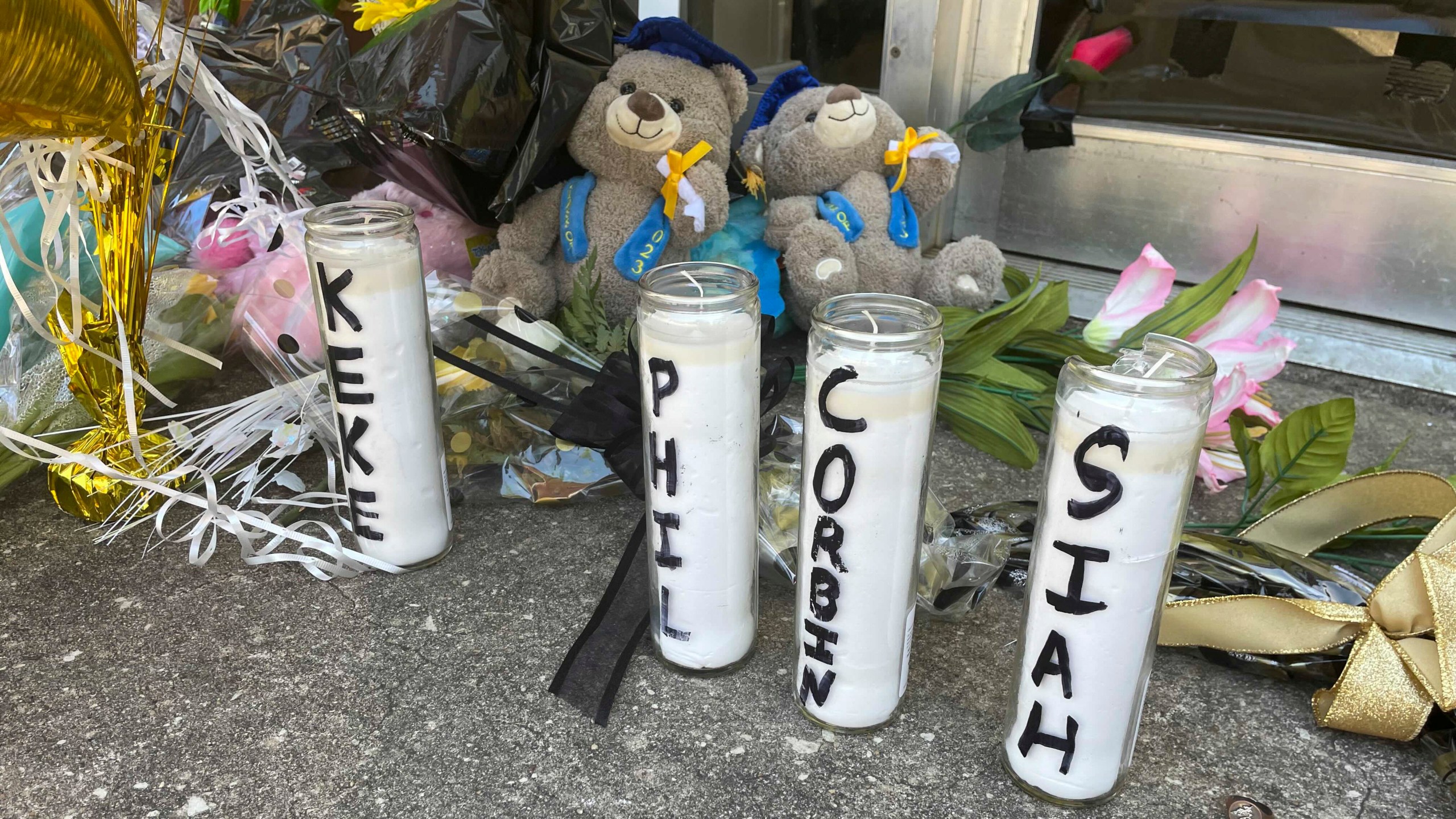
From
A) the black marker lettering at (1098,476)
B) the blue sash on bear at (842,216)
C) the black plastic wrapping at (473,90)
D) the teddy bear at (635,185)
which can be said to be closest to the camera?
the black marker lettering at (1098,476)

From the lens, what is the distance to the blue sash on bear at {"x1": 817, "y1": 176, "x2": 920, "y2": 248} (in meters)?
1.31

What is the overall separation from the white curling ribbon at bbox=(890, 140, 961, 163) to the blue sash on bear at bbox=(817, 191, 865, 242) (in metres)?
0.10

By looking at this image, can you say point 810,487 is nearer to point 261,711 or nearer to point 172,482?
point 261,711

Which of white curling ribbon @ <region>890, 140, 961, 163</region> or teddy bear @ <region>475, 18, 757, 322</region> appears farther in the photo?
white curling ribbon @ <region>890, 140, 961, 163</region>

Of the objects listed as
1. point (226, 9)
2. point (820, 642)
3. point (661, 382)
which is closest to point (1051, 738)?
point (820, 642)

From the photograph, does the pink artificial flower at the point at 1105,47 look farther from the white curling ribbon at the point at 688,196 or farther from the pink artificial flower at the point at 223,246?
the pink artificial flower at the point at 223,246

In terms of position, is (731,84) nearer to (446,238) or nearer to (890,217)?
(890,217)

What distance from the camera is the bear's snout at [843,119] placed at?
1.27 meters

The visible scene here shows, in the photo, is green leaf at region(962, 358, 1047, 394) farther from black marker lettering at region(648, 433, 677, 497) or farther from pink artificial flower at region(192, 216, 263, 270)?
pink artificial flower at region(192, 216, 263, 270)

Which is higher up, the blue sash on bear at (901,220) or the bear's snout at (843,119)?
the bear's snout at (843,119)

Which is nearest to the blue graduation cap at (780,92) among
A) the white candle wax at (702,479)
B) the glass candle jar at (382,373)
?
the glass candle jar at (382,373)

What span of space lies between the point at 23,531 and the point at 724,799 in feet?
2.76

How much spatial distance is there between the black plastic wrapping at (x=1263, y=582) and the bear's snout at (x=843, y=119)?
0.69m

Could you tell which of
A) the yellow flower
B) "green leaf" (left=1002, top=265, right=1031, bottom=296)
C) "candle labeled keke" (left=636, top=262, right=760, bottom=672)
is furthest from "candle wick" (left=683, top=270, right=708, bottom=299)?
"green leaf" (left=1002, top=265, right=1031, bottom=296)
